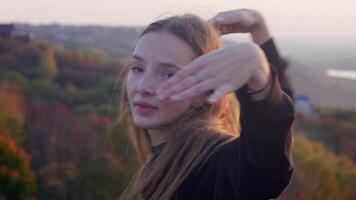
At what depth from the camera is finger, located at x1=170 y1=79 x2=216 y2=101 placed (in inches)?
47.1

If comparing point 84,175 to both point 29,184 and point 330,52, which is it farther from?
point 330,52

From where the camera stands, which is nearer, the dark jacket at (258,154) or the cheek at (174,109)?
the dark jacket at (258,154)

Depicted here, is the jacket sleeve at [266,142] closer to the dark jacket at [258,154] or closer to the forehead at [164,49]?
the dark jacket at [258,154]

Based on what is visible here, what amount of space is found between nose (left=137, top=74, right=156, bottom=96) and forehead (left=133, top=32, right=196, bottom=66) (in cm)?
5

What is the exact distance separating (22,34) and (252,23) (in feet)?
78.3

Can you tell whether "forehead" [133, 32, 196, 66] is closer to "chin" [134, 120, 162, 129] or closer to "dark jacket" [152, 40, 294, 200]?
"chin" [134, 120, 162, 129]

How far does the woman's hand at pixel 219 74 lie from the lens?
1201 millimetres

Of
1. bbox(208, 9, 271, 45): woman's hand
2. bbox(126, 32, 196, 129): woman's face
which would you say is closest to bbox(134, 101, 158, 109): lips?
bbox(126, 32, 196, 129): woman's face

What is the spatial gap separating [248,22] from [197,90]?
378 mm

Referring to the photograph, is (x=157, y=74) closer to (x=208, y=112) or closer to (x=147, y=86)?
(x=147, y=86)

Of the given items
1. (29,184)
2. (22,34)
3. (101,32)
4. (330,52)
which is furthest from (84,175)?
(330,52)

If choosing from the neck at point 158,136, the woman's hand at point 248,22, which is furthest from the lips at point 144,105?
the woman's hand at point 248,22

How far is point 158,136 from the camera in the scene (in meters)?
1.80

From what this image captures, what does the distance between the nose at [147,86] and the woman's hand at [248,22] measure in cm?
22
